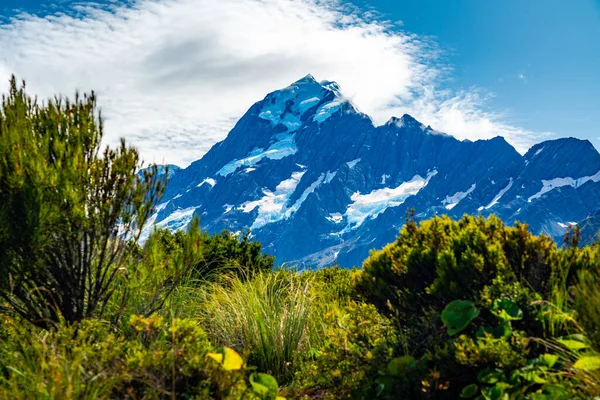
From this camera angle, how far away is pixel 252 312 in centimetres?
705

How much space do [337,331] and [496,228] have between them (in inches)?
82.3

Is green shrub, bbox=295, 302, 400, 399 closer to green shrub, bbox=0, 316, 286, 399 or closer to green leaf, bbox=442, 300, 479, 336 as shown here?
green leaf, bbox=442, 300, 479, 336

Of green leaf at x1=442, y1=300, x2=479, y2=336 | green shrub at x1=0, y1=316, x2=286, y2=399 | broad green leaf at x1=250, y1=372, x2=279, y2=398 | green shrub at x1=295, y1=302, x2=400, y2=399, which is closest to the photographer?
green shrub at x1=0, y1=316, x2=286, y2=399

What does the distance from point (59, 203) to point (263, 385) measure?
2.79 metres

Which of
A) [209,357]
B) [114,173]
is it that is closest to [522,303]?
[209,357]

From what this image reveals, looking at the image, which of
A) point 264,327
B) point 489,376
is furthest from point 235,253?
point 489,376

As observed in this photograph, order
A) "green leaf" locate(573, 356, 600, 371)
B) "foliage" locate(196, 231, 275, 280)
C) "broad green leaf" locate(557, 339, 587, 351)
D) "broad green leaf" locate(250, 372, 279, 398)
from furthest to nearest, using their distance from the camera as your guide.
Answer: "foliage" locate(196, 231, 275, 280) → "broad green leaf" locate(250, 372, 279, 398) → "broad green leaf" locate(557, 339, 587, 351) → "green leaf" locate(573, 356, 600, 371)

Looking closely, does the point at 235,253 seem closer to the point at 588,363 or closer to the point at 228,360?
the point at 228,360

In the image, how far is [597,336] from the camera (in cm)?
369

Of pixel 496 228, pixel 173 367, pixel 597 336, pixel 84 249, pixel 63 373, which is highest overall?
pixel 496 228

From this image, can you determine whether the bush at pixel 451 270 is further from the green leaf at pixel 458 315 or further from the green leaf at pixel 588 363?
the green leaf at pixel 588 363

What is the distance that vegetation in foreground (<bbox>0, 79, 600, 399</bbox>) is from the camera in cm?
372

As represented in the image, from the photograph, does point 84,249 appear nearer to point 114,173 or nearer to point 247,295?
point 114,173

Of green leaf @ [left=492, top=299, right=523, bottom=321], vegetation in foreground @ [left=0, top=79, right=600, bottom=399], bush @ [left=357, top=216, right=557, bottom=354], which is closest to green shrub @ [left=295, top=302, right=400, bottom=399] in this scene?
vegetation in foreground @ [left=0, top=79, right=600, bottom=399]
